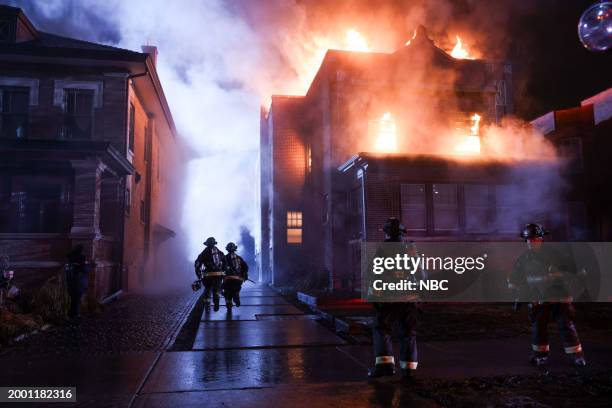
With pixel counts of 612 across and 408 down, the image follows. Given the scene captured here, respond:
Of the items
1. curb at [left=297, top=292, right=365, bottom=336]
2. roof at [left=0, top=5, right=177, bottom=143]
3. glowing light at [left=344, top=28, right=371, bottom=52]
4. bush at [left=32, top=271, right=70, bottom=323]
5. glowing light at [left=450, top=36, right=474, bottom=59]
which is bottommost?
curb at [left=297, top=292, right=365, bottom=336]

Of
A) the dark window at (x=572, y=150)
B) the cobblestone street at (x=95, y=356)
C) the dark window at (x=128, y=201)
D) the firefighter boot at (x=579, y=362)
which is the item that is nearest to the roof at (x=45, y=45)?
the dark window at (x=128, y=201)

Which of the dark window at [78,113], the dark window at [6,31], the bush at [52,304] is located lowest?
the bush at [52,304]

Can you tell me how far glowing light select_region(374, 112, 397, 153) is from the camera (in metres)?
16.6

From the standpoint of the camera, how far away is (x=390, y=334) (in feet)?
16.2

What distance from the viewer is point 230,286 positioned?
36.6ft

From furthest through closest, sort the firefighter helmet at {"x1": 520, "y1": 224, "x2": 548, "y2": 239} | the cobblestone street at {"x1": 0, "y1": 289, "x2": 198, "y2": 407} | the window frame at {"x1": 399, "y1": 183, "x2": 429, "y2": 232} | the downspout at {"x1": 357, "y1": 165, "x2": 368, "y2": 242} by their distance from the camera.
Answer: the window frame at {"x1": 399, "y1": 183, "x2": 429, "y2": 232}
the downspout at {"x1": 357, "y1": 165, "x2": 368, "y2": 242}
the firefighter helmet at {"x1": 520, "y1": 224, "x2": 548, "y2": 239}
the cobblestone street at {"x1": 0, "y1": 289, "x2": 198, "y2": 407}

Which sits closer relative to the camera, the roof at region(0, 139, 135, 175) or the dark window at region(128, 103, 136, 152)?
the roof at region(0, 139, 135, 175)

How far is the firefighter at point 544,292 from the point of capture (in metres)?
5.18

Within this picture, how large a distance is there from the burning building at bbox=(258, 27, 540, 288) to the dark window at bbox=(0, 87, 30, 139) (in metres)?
10.0

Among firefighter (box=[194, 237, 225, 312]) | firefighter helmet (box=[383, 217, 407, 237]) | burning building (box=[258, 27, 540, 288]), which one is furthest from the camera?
burning building (box=[258, 27, 540, 288])

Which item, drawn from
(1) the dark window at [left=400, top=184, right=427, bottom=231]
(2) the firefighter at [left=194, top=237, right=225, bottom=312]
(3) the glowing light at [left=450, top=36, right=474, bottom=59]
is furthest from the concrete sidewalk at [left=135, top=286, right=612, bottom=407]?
(3) the glowing light at [left=450, top=36, right=474, bottom=59]

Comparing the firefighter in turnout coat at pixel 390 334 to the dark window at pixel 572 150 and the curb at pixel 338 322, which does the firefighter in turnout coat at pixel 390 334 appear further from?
the dark window at pixel 572 150

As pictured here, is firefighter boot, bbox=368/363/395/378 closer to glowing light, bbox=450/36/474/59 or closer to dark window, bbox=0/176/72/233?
dark window, bbox=0/176/72/233

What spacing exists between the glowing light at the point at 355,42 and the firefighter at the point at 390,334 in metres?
15.9
